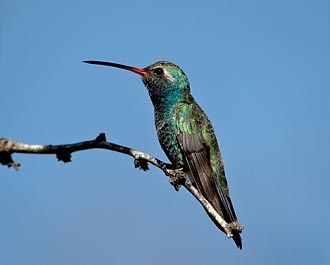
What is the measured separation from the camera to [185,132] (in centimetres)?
770

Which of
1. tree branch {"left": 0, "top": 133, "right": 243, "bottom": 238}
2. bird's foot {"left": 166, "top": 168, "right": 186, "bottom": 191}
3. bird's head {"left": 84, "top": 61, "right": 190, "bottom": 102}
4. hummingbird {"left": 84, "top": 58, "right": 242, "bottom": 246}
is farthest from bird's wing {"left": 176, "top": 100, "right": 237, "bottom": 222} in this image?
tree branch {"left": 0, "top": 133, "right": 243, "bottom": 238}

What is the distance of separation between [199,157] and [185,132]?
0.40 meters

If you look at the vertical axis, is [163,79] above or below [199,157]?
above

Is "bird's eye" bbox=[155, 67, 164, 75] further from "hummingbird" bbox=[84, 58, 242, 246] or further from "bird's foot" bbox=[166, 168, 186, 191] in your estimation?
"bird's foot" bbox=[166, 168, 186, 191]

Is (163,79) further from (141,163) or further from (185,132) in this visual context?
(141,163)

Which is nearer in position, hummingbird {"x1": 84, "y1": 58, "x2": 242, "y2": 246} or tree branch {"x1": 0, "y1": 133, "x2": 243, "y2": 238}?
tree branch {"x1": 0, "y1": 133, "x2": 243, "y2": 238}

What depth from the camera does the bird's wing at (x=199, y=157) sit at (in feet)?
24.5

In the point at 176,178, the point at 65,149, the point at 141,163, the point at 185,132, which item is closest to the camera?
the point at 65,149

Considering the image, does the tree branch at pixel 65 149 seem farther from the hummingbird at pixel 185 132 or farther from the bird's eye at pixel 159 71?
the bird's eye at pixel 159 71

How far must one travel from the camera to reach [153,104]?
811 cm

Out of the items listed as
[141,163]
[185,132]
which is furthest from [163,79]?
[141,163]

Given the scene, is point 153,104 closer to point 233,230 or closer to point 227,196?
point 227,196

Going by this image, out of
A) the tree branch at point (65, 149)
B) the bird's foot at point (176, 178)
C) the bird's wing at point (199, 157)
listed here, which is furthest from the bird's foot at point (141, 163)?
the bird's wing at point (199, 157)

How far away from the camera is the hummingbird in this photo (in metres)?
7.55
